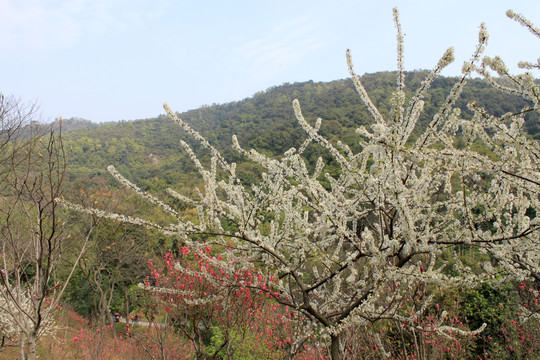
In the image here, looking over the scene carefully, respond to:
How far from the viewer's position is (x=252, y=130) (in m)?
51.9

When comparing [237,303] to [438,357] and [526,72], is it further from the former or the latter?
[526,72]

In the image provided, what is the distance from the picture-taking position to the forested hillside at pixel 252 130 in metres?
32.6

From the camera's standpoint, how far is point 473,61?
1.90m

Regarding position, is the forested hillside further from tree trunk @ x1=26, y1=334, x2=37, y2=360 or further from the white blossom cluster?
tree trunk @ x1=26, y1=334, x2=37, y2=360

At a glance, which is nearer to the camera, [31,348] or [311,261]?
[31,348]

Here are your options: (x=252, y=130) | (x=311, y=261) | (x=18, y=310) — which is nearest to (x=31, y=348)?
(x=18, y=310)

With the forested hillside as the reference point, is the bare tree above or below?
below

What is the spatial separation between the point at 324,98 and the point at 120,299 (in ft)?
147

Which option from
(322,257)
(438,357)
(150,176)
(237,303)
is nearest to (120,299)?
(237,303)

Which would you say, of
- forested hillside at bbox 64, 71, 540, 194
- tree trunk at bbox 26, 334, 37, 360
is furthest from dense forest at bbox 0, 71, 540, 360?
forested hillside at bbox 64, 71, 540, 194

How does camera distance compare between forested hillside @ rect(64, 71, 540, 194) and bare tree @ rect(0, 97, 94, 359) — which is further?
forested hillside @ rect(64, 71, 540, 194)

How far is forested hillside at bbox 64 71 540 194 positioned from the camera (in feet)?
107

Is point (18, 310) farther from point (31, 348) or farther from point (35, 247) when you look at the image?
point (35, 247)

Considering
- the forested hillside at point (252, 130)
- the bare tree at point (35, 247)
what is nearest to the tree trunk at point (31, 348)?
the bare tree at point (35, 247)
